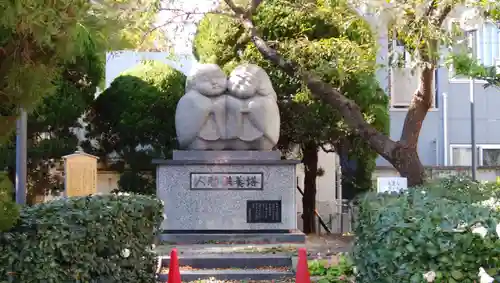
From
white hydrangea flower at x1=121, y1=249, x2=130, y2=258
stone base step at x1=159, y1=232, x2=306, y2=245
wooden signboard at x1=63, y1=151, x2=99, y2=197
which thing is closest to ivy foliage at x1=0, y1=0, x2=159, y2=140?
white hydrangea flower at x1=121, y1=249, x2=130, y2=258

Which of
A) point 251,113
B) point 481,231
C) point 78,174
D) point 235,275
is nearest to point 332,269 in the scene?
point 235,275

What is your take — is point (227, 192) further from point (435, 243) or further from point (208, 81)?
point (435, 243)

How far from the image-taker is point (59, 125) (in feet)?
52.9

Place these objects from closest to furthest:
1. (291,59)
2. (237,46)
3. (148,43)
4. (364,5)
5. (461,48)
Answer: (461,48)
(364,5)
(291,59)
(148,43)
(237,46)

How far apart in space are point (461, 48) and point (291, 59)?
9.90 feet

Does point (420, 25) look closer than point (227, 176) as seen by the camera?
Yes

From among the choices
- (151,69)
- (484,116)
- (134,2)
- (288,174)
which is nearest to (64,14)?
(134,2)

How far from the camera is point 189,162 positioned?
12148 millimetres

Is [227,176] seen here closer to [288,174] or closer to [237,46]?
[288,174]

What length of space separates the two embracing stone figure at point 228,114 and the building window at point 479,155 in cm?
1210

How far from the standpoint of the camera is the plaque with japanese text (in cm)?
1216

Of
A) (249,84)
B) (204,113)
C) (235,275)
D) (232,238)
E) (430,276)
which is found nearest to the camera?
(430,276)

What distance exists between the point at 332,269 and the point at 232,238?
11.6 feet

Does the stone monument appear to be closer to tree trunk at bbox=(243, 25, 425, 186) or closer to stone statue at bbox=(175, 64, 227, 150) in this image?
stone statue at bbox=(175, 64, 227, 150)
